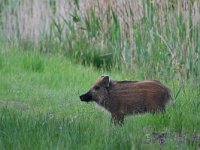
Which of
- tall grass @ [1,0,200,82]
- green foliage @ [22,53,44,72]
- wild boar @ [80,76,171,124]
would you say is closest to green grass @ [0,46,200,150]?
green foliage @ [22,53,44,72]

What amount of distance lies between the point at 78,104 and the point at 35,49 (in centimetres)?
416

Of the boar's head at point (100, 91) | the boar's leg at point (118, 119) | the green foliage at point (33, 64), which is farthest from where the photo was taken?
the green foliage at point (33, 64)

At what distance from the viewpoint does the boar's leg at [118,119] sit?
6.76 metres

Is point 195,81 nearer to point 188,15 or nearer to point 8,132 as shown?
point 188,15

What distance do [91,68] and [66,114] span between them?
11.7 ft

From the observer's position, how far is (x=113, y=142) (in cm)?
522

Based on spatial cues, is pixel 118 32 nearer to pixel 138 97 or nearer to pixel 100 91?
pixel 100 91

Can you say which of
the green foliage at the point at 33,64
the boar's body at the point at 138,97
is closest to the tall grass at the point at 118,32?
the green foliage at the point at 33,64

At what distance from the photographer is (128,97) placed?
709 centimetres

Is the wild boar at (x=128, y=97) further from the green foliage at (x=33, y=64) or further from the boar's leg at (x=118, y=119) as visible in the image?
the green foliage at (x=33, y=64)

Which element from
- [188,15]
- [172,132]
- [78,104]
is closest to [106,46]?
[188,15]

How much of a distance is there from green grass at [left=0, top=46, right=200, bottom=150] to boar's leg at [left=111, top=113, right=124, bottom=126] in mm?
86

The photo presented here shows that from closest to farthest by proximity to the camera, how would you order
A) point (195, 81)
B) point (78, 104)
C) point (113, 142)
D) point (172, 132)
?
point (113, 142) < point (172, 132) < point (78, 104) < point (195, 81)

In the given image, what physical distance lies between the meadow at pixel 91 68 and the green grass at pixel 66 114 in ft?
0.04
